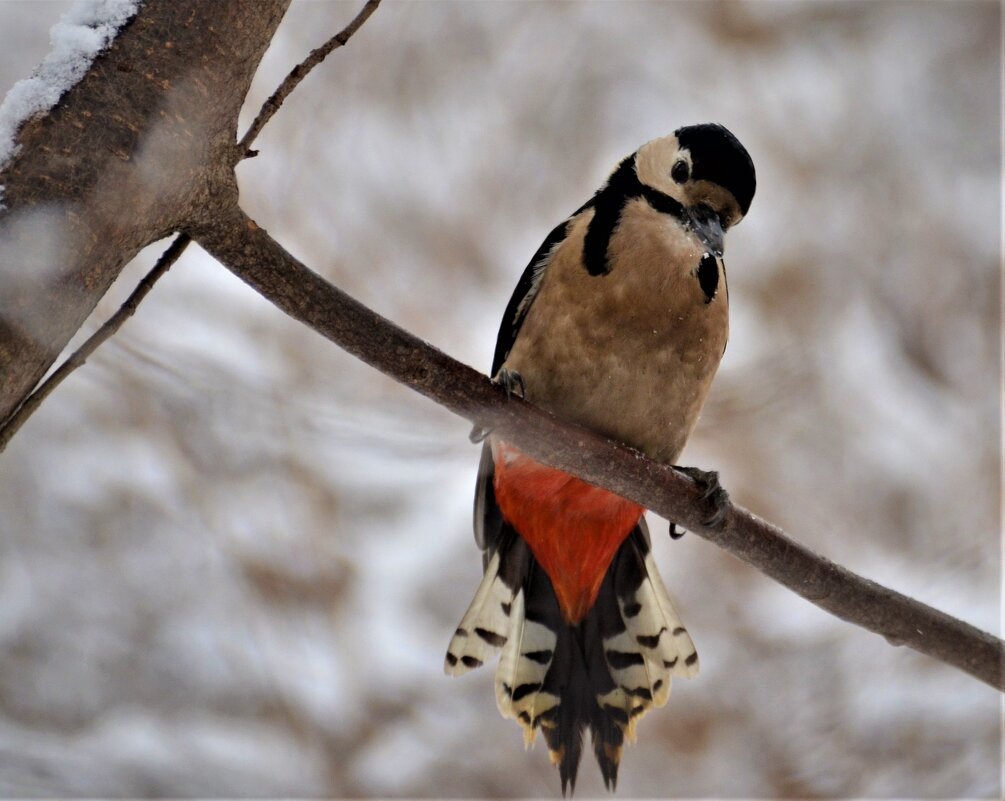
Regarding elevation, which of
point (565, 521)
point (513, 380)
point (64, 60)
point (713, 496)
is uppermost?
point (513, 380)

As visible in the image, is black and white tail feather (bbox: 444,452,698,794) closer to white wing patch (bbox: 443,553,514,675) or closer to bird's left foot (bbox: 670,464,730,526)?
white wing patch (bbox: 443,553,514,675)

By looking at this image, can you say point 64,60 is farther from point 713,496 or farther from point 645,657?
point 645,657

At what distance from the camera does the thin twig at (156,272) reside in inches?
53.2

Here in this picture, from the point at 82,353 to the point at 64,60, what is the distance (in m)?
0.41

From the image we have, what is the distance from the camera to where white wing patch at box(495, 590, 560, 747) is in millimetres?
2566

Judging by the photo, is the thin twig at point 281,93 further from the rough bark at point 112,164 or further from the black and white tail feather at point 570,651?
the black and white tail feather at point 570,651

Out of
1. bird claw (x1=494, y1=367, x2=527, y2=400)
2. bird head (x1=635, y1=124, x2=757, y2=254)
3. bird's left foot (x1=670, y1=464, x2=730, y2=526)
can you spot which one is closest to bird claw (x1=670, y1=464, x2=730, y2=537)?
bird's left foot (x1=670, y1=464, x2=730, y2=526)

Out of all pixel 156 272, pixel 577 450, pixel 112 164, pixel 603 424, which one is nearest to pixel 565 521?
pixel 603 424

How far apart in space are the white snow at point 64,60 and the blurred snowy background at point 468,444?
186cm

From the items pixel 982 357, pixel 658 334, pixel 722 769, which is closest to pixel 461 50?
pixel 658 334

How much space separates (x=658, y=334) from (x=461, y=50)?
208cm

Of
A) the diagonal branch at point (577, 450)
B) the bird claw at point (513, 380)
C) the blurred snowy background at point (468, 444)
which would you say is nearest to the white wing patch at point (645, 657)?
the diagonal branch at point (577, 450)

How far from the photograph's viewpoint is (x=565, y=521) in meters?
2.54

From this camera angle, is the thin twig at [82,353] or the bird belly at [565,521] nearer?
the thin twig at [82,353]
